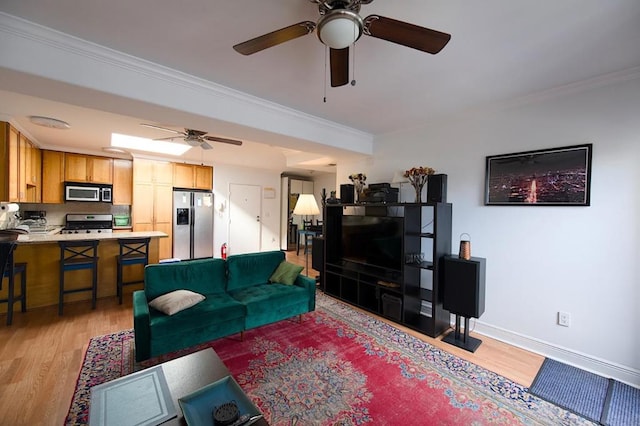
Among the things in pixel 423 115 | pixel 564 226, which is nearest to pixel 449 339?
pixel 564 226

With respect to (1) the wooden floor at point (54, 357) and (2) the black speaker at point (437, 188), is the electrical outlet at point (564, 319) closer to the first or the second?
(1) the wooden floor at point (54, 357)

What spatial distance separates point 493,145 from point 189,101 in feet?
10.3

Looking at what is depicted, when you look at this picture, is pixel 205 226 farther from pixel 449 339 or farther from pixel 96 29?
pixel 449 339

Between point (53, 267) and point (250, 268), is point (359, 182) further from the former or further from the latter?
point (53, 267)

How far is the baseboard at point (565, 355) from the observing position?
2.15 metres

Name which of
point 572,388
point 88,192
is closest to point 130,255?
point 88,192

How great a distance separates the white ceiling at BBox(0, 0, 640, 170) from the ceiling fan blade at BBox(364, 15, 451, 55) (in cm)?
28

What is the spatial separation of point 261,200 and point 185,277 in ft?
15.1

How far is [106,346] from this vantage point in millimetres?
2520

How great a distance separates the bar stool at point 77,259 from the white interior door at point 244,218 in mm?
3327

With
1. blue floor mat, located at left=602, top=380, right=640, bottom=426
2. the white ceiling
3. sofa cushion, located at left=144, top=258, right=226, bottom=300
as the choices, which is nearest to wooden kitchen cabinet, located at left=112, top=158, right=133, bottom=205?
the white ceiling

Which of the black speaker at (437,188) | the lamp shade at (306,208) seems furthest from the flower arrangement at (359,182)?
the black speaker at (437,188)

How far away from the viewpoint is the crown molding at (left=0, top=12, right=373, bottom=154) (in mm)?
1686

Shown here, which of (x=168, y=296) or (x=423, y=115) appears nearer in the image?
(x=168, y=296)
